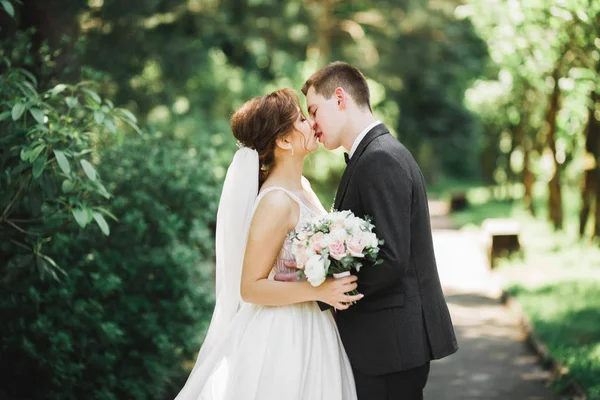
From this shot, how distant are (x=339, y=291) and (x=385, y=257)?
268mm

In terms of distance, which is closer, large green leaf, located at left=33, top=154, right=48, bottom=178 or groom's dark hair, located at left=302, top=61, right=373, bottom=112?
groom's dark hair, located at left=302, top=61, right=373, bottom=112

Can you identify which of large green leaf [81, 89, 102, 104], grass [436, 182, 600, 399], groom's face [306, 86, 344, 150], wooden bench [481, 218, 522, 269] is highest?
large green leaf [81, 89, 102, 104]

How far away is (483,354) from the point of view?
8648 mm

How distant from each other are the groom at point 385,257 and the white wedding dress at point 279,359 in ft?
0.44

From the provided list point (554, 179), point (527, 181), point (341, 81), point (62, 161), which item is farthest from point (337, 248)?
point (527, 181)

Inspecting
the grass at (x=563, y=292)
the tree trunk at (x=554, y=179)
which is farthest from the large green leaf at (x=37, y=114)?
the tree trunk at (x=554, y=179)

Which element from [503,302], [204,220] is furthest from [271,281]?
[503,302]

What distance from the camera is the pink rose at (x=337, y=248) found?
134 inches

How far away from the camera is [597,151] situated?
44.4 ft

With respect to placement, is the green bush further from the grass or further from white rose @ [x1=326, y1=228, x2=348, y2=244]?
the grass

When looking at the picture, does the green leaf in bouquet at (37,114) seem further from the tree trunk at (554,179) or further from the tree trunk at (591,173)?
the tree trunk at (554,179)

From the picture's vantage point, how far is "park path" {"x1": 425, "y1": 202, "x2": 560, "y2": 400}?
718cm

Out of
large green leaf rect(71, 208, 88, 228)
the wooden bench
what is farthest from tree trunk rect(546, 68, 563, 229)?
large green leaf rect(71, 208, 88, 228)

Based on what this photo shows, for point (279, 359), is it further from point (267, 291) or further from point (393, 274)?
point (393, 274)
